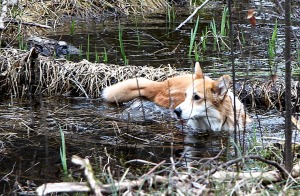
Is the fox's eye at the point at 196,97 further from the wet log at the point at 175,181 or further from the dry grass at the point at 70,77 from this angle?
the wet log at the point at 175,181

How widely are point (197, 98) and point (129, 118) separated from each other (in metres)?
1.02

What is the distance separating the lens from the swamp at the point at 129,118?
3600mm

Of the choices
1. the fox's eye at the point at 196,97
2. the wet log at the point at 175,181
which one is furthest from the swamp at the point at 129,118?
the fox's eye at the point at 196,97

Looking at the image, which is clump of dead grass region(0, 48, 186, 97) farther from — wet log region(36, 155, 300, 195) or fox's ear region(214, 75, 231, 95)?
wet log region(36, 155, 300, 195)

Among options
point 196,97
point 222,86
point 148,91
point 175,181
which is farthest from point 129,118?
point 175,181

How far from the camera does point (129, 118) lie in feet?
19.9

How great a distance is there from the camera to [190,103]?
6734 mm

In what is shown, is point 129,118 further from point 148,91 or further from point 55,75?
point 55,75

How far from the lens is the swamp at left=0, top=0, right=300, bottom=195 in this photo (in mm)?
3600

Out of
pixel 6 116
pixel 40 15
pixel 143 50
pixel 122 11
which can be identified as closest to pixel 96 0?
pixel 122 11

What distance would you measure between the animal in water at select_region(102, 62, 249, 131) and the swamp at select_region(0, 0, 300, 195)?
12 centimetres

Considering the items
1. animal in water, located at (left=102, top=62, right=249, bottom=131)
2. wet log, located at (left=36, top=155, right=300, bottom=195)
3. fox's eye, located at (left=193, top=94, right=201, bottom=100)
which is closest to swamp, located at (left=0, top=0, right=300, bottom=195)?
wet log, located at (left=36, top=155, right=300, bottom=195)

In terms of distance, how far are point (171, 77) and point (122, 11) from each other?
580cm

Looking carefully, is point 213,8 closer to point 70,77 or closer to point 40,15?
point 40,15
